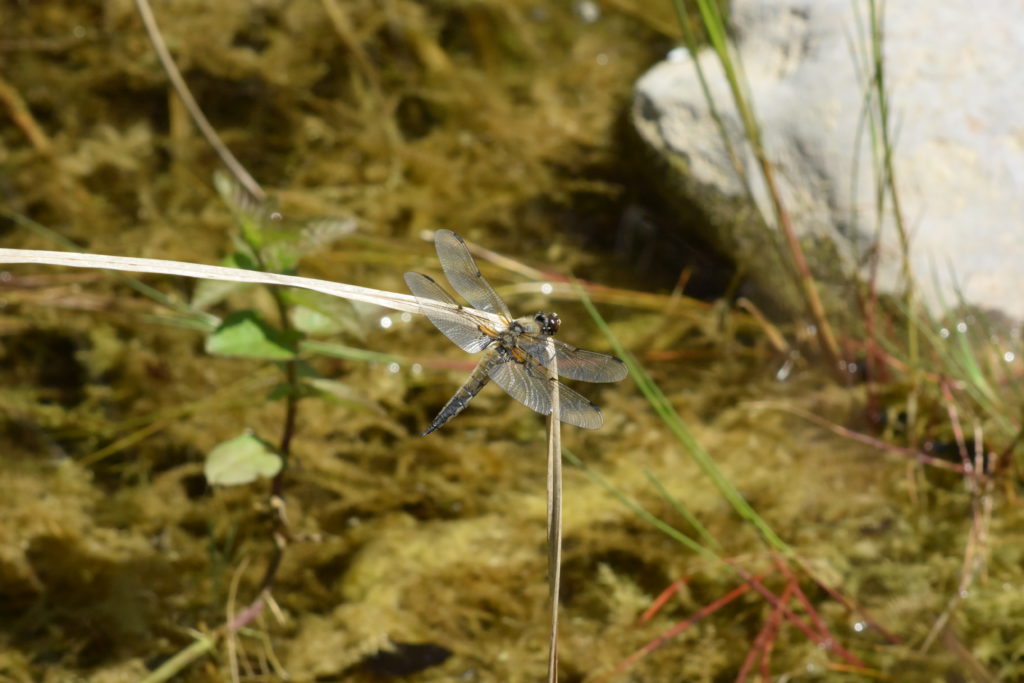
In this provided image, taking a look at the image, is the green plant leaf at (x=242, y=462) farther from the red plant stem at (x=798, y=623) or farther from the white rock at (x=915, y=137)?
the white rock at (x=915, y=137)

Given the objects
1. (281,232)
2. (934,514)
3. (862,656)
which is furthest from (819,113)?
(281,232)

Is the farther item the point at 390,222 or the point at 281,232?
the point at 390,222

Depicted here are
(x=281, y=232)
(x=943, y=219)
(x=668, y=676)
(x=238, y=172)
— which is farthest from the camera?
(x=238, y=172)

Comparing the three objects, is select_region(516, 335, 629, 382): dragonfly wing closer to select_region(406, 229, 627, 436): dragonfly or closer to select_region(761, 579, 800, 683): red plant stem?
select_region(406, 229, 627, 436): dragonfly

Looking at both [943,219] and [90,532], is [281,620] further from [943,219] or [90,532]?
[943,219]

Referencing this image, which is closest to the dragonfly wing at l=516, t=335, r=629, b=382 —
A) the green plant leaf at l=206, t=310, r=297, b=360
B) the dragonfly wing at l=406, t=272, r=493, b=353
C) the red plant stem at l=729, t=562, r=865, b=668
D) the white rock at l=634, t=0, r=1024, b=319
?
the dragonfly wing at l=406, t=272, r=493, b=353

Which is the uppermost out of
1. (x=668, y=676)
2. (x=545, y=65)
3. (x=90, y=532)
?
(x=545, y=65)

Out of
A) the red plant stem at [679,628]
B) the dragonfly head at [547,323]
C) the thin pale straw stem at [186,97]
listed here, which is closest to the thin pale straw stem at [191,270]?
the dragonfly head at [547,323]
